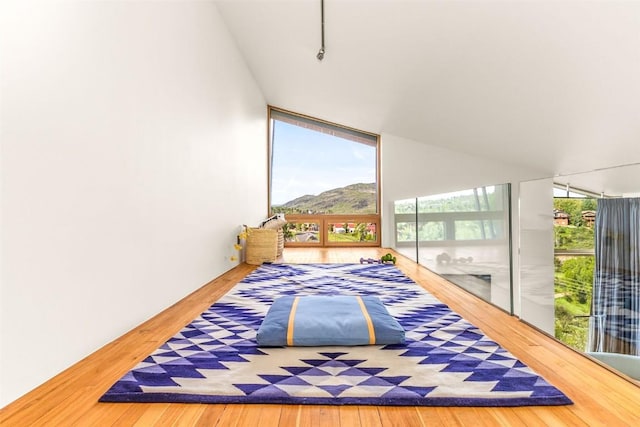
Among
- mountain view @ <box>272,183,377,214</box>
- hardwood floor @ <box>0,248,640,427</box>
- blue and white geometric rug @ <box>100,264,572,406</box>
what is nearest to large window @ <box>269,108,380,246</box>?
mountain view @ <box>272,183,377,214</box>

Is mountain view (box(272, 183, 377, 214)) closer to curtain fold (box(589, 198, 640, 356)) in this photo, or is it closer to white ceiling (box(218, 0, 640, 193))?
white ceiling (box(218, 0, 640, 193))

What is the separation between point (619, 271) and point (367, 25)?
2739 millimetres

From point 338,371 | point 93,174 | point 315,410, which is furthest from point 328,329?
point 93,174

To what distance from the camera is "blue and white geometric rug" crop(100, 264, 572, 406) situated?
1163 mm

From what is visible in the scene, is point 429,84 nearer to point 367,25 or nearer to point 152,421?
point 367,25

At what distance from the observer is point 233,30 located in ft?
13.2

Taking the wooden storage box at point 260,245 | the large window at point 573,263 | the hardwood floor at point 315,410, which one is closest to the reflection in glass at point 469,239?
the large window at point 573,263

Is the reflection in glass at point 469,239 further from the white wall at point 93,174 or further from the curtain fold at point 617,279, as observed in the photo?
the white wall at point 93,174

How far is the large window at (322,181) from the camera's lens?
6.75 meters

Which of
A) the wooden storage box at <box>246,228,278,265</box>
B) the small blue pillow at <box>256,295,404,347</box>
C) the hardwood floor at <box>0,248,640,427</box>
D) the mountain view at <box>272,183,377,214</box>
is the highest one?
the mountain view at <box>272,183,377,214</box>

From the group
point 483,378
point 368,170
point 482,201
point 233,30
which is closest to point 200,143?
point 233,30

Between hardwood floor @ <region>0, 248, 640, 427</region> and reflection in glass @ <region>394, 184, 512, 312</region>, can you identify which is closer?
hardwood floor @ <region>0, 248, 640, 427</region>

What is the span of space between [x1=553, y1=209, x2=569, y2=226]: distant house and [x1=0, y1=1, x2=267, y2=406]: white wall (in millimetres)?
2207

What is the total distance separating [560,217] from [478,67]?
2044 mm
